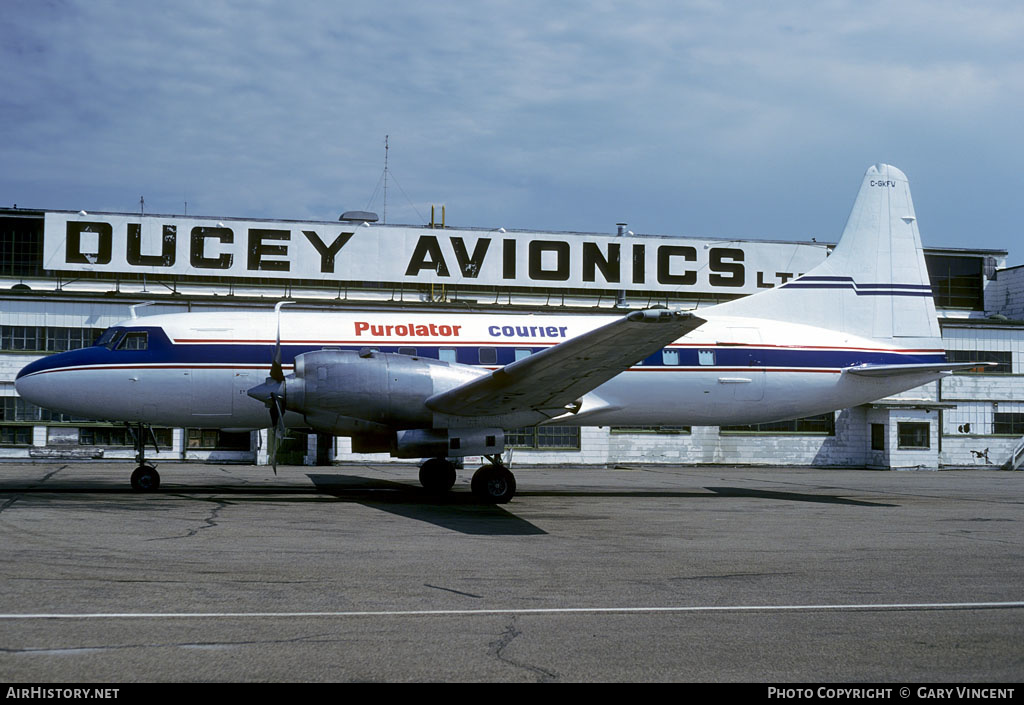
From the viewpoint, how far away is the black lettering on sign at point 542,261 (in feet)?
130

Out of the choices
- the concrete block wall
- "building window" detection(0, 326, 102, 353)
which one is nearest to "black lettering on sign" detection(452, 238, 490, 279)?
"building window" detection(0, 326, 102, 353)

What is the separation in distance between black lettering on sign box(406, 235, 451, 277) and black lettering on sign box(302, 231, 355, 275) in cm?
287

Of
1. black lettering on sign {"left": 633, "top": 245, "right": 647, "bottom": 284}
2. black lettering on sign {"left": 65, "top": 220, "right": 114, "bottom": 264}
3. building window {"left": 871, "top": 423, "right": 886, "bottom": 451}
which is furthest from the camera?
black lettering on sign {"left": 633, "top": 245, "right": 647, "bottom": 284}

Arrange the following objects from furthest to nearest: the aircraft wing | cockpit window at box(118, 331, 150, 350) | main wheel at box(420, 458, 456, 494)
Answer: main wheel at box(420, 458, 456, 494), cockpit window at box(118, 331, 150, 350), the aircraft wing

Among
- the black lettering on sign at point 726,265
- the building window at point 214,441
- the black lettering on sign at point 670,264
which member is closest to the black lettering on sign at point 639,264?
the black lettering on sign at point 670,264

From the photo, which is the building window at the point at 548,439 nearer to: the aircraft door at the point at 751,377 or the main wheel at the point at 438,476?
the aircraft door at the point at 751,377

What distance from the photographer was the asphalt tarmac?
641cm

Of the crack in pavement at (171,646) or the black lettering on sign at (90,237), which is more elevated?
the black lettering on sign at (90,237)

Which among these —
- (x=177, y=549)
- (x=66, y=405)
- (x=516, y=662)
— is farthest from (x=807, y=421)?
(x=516, y=662)

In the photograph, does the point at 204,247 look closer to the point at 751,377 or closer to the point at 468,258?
the point at 468,258

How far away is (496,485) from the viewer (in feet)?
61.0

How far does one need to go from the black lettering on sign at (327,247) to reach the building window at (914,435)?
2434cm

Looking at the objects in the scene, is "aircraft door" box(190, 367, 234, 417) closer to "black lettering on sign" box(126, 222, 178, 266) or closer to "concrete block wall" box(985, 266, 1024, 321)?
"black lettering on sign" box(126, 222, 178, 266)

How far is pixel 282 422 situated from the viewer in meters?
18.2
